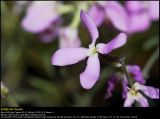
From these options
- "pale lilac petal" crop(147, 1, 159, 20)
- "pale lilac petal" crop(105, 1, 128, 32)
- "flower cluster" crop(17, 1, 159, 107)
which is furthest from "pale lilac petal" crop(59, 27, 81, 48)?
"pale lilac petal" crop(147, 1, 159, 20)

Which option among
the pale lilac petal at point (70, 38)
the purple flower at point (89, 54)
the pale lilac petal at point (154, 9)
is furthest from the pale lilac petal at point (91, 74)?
the pale lilac petal at point (154, 9)

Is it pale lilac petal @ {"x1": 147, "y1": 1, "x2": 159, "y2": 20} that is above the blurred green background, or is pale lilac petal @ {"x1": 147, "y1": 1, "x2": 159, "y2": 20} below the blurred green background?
above

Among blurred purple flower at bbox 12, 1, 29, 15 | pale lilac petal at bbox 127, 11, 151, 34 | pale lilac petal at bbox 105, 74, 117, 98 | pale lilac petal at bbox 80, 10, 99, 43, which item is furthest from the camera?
blurred purple flower at bbox 12, 1, 29, 15

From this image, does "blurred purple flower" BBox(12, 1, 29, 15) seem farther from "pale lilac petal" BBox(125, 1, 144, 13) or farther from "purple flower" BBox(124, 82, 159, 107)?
"purple flower" BBox(124, 82, 159, 107)

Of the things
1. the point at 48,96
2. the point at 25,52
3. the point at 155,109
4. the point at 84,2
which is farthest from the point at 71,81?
the point at 155,109

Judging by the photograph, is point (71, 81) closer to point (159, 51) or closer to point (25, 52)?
point (25, 52)

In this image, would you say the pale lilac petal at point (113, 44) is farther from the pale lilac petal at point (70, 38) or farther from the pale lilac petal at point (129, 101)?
the pale lilac petal at point (70, 38)

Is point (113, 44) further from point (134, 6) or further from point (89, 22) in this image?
point (134, 6)
